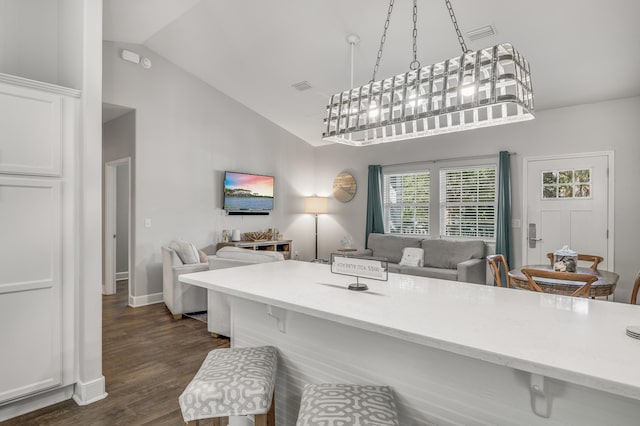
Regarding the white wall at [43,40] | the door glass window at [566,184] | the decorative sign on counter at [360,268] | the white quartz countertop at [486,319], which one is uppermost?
the white wall at [43,40]

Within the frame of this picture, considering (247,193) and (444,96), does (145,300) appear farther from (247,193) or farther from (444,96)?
(444,96)

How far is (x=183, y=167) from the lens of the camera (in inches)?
211

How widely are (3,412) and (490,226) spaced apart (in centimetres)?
561

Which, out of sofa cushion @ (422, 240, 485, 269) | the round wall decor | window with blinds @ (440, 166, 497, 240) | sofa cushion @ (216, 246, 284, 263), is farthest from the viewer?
the round wall decor

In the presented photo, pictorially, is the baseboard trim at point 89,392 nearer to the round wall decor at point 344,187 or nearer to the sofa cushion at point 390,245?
the sofa cushion at point 390,245

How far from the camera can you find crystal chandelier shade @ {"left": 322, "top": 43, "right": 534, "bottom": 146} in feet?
5.33

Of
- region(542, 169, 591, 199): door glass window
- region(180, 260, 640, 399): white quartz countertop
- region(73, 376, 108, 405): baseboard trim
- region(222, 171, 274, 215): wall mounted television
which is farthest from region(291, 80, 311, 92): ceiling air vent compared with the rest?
region(73, 376, 108, 405): baseboard trim

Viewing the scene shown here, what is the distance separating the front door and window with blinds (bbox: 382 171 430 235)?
1.57m

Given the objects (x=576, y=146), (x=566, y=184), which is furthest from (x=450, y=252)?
(x=576, y=146)

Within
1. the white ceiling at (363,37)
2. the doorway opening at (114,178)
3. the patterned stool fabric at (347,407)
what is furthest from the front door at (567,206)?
the doorway opening at (114,178)

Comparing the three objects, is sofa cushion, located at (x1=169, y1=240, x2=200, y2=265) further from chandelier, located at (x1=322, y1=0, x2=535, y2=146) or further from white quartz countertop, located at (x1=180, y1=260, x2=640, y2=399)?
chandelier, located at (x1=322, y1=0, x2=535, y2=146)

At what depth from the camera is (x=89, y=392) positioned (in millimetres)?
2449

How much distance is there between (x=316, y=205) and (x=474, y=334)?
607 centimetres

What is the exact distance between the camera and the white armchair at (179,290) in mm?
4309
